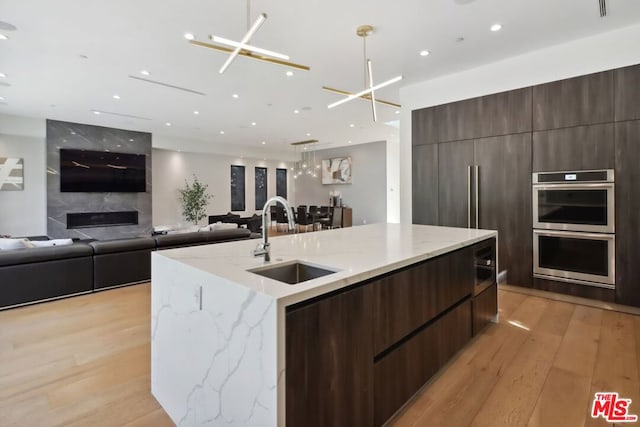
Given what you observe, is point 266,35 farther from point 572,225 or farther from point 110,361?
point 572,225

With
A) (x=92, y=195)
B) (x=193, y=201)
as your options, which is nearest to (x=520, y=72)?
(x=193, y=201)

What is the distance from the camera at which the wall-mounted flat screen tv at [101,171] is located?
774cm

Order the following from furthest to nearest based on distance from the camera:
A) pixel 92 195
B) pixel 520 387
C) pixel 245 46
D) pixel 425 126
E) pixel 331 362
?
pixel 92 195 → pixel 425 126 → pixel 245 46 → pixel 520 387 → pixel 331 362

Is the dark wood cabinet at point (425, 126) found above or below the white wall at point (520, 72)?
below

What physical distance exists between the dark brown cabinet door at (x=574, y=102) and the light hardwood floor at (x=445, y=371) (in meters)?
2.16

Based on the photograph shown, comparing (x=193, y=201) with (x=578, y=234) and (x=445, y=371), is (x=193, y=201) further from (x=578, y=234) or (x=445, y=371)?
(x=578, y=234)

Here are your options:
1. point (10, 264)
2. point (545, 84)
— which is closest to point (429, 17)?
point (545, 84)

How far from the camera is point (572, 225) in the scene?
3734 mm

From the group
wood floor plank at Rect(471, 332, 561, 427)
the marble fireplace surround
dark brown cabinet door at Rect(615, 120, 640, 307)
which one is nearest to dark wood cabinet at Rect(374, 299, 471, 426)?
wood floor plank at Rect(471, 332, 561, 427)

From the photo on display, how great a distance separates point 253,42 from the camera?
3.82m

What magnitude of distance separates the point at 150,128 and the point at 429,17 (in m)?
7.74

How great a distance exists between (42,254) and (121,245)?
0.82 meters

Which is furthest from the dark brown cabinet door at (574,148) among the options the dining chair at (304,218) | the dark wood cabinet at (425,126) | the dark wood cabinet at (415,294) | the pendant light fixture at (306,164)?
the pendant light fixture at (306,164)

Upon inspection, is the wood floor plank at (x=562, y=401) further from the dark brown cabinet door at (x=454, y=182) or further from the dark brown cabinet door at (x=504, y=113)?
the dark brown cabinet door at (x=504, y=113)
